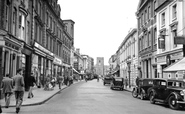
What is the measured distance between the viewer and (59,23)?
44.9m

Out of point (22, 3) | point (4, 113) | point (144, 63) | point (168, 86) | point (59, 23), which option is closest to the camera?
point (4, 113)

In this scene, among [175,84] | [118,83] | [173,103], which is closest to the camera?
[173,103]

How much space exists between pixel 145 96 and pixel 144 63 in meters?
16.0

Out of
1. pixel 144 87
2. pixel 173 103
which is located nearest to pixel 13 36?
pixel 144 87

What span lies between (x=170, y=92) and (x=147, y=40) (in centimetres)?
1834

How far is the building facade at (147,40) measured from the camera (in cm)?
2916

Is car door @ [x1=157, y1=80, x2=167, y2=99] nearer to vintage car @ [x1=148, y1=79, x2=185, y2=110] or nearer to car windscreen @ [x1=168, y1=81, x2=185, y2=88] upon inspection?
vintage car @ [x1=148, y1=79, x2=185, y2=110]

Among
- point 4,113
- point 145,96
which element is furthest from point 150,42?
point 4,113

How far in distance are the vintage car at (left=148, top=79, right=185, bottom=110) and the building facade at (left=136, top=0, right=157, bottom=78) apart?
1311 centimetres

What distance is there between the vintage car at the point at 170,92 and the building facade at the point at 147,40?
43.0 feet

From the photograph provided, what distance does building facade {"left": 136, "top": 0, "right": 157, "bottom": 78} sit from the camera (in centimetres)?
2916

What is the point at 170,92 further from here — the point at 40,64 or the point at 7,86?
the point at 40,64

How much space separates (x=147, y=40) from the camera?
31516 mm

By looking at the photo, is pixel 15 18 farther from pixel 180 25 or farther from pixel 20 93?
pixel 180 25
